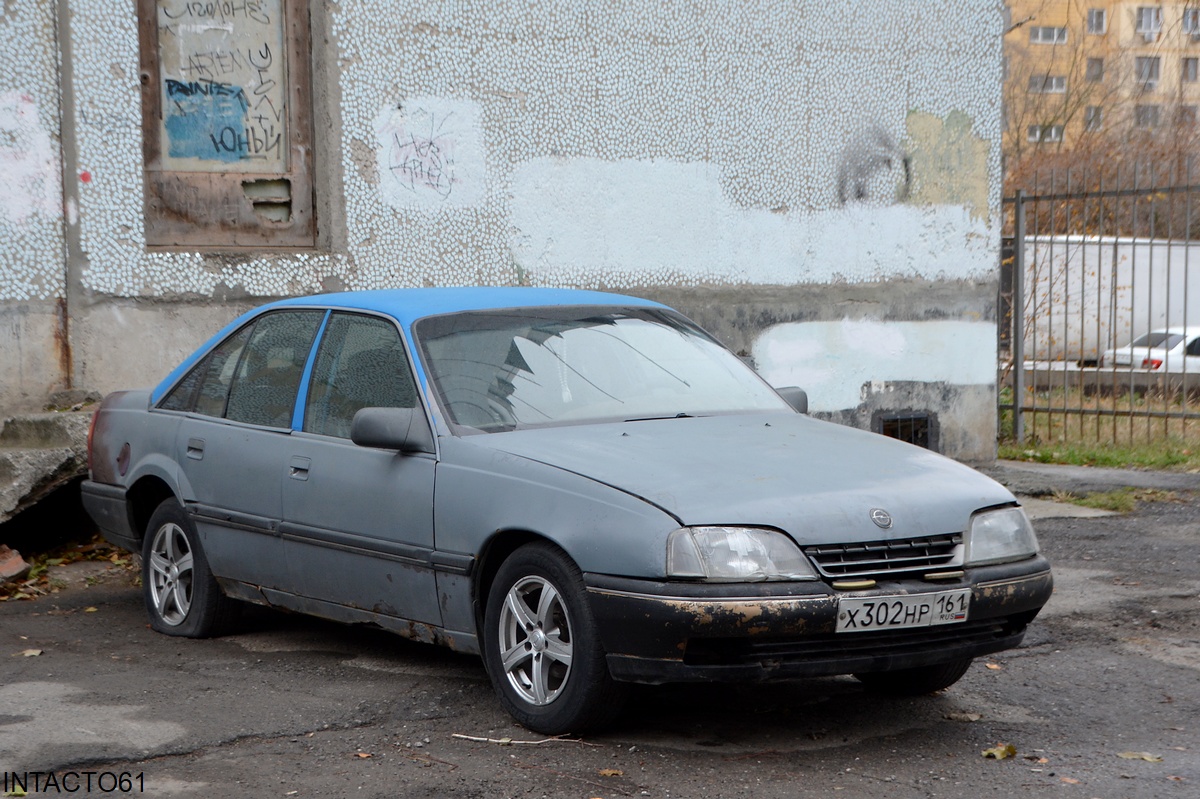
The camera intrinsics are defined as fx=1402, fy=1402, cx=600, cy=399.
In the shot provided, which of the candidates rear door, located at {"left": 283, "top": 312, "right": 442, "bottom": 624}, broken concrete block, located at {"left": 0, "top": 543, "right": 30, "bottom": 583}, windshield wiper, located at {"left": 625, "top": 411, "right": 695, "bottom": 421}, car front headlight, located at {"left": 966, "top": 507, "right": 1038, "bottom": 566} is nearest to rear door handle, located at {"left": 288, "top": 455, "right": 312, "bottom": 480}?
rear door, located at {"left": 283, "top": 312, "right": 442, "bottom": 624}

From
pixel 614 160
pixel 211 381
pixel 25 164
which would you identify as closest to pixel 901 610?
pixel 211 381

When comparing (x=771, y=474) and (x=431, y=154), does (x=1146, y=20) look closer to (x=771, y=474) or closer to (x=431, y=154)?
(x=431, y=154)

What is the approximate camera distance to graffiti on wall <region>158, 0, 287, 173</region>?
928 centimetres

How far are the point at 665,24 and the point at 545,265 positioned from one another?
2.14 meters

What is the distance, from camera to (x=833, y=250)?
11461 mm

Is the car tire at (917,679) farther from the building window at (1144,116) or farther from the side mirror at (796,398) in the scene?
the building window at (1144,116)

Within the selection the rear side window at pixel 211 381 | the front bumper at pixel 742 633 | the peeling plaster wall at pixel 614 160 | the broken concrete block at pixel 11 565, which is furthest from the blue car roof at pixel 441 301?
the peeling plaster wall at pixel 614 160

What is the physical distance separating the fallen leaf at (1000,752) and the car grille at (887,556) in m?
0.59

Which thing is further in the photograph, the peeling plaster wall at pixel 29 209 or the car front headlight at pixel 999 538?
the peeling plaster wall at pixel 29 209

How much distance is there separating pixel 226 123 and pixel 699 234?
12.0ft

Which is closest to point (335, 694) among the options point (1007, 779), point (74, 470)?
point (1007, 779)

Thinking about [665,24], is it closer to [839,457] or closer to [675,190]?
[675,190]

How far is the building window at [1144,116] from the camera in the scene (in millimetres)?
38469

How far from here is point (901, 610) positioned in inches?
168
